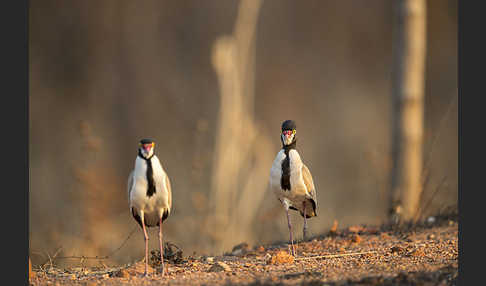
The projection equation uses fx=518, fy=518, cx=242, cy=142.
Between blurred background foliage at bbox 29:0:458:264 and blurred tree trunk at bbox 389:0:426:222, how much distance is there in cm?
73

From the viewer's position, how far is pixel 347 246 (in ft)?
15.8

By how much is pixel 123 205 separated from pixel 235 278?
6682 millimetres

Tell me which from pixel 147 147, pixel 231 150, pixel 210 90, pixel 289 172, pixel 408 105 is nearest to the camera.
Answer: pixel 147 147

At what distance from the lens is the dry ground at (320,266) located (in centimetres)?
346

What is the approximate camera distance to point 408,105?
7688 millimetres

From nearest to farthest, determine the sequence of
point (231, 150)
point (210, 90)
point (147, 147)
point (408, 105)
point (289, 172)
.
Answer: point (147, 147) → point (289, 172) → point (231, 150) → point (408, 105) → point (210, 90)

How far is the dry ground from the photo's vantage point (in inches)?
136

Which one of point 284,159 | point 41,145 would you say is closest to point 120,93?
point 41,145

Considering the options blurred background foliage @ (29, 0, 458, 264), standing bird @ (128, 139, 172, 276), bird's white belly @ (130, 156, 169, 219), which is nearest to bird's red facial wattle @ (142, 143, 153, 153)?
standing bird @ (128, 139, 172, 276)

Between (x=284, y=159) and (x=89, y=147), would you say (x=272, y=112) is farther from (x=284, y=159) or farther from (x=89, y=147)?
(x=284, y=159)

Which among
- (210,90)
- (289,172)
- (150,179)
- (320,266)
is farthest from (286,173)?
(210,90)

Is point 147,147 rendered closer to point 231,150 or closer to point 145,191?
point 145,191

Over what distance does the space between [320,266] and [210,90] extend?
8.91 m

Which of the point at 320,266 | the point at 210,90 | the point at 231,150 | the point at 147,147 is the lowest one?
the point at 320,266
